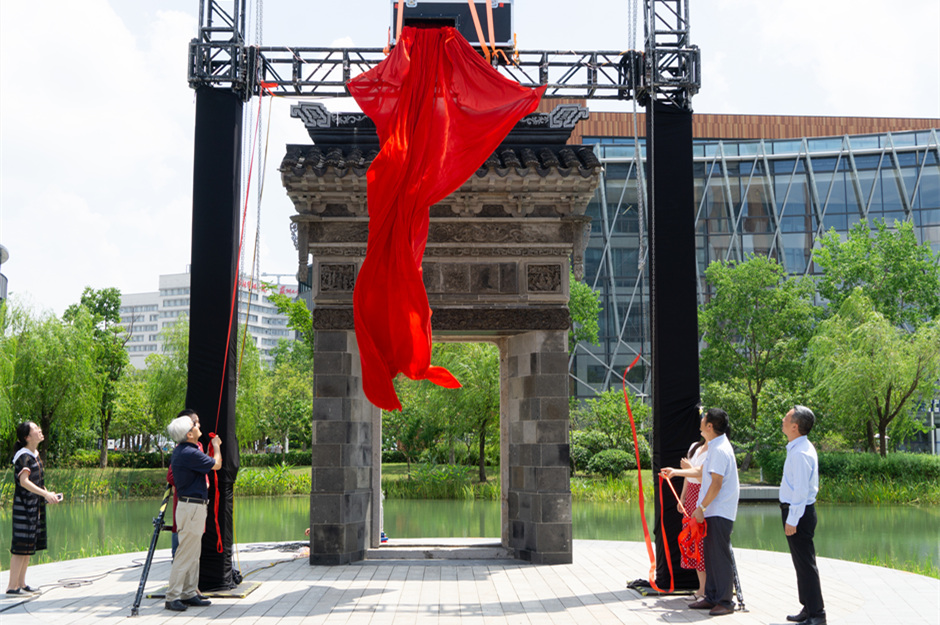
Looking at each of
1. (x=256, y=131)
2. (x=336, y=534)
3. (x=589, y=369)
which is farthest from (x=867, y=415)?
(x=256, y=131)

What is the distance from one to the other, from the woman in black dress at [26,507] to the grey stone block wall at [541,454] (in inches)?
220

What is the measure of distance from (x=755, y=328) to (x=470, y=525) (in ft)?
60.9

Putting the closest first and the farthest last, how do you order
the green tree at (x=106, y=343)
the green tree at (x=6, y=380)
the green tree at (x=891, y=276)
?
the green tree at (x=6, y=380) → the green tree at (x=891, y=276) → the green tree at (x=106, y=343)

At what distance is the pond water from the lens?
14.2 m

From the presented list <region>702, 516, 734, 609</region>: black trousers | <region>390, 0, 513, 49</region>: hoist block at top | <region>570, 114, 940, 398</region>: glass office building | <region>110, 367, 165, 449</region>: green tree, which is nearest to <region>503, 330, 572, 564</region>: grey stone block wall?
<region>702, 516, 734, 609</region>: black trousers

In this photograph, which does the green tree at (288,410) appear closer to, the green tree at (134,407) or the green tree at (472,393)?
the green tree at (134,407)

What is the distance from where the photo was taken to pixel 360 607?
7.25 metres

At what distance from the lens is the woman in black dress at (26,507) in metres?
7.93

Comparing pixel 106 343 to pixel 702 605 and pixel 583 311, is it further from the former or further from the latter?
pixel 702 605

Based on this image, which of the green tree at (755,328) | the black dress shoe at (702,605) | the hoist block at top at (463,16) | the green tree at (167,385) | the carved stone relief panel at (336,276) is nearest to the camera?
the black dress shoe at (702,605)

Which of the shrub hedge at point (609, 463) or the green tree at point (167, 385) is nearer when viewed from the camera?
the shrub hedge at point (609, 463)

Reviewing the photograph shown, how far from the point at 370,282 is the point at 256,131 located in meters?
2.80

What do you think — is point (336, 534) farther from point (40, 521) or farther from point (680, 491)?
point (680, 491)

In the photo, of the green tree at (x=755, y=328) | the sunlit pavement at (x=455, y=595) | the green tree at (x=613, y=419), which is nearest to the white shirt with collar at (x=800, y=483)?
the sunlit pavement at (x=455, y=595)
